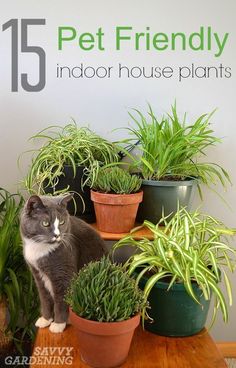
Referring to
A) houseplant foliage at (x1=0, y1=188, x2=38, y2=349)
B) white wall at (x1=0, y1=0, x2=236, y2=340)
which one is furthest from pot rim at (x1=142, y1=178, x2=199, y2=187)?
houseplant foliage at (x1=0, y1=188, x2=38, y2=349)

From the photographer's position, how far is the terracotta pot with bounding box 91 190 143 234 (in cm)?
145

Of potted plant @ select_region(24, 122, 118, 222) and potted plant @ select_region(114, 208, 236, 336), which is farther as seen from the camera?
potted plant @ select_region(24, 122, 118, 222)

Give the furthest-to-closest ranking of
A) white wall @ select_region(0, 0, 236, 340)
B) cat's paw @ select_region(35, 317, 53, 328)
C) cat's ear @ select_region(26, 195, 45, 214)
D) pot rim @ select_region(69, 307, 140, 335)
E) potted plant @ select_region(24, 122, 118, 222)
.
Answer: white wall @ select_region(0, 0, 236, 340)
potted plant @ select_region(24, 122, 118, 222)
cat's paw @ select_region(35, 317, 53, 328)
cat's ear @ select_region(26, 195, 45, 214)
pot rim @ select_region(69, 307, 140, 335)

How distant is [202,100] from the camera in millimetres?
1772

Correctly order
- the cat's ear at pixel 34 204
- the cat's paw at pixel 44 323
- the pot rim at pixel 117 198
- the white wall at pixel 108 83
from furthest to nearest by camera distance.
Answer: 1. the white wall at pixel 108 83
2. the pot rim at pixel 117 198
3. the cat's paw at pixel 44 323
4. the cat's ear at pixel 34 204

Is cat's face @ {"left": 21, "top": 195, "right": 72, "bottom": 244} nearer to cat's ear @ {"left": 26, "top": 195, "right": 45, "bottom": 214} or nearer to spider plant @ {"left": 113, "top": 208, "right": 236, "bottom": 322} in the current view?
cat's ear @ {"left": 26, "top": 195, "right": 45, "bottom": 214}

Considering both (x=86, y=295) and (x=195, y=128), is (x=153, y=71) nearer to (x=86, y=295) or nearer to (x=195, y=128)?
(x=195, y=128)

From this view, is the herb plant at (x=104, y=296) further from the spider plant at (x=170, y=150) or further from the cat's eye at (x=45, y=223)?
the spider plant at (x=170, y=150)

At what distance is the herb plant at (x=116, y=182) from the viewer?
1465mm

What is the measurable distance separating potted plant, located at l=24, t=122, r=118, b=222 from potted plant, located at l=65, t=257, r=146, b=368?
48cm

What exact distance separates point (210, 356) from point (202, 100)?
102 cm

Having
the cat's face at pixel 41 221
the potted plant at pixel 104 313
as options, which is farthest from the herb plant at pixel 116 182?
the potted plant at pixel 104 313

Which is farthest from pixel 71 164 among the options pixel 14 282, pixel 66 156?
pixel 14 282

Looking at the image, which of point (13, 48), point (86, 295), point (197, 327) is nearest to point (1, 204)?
point (13, 48)
